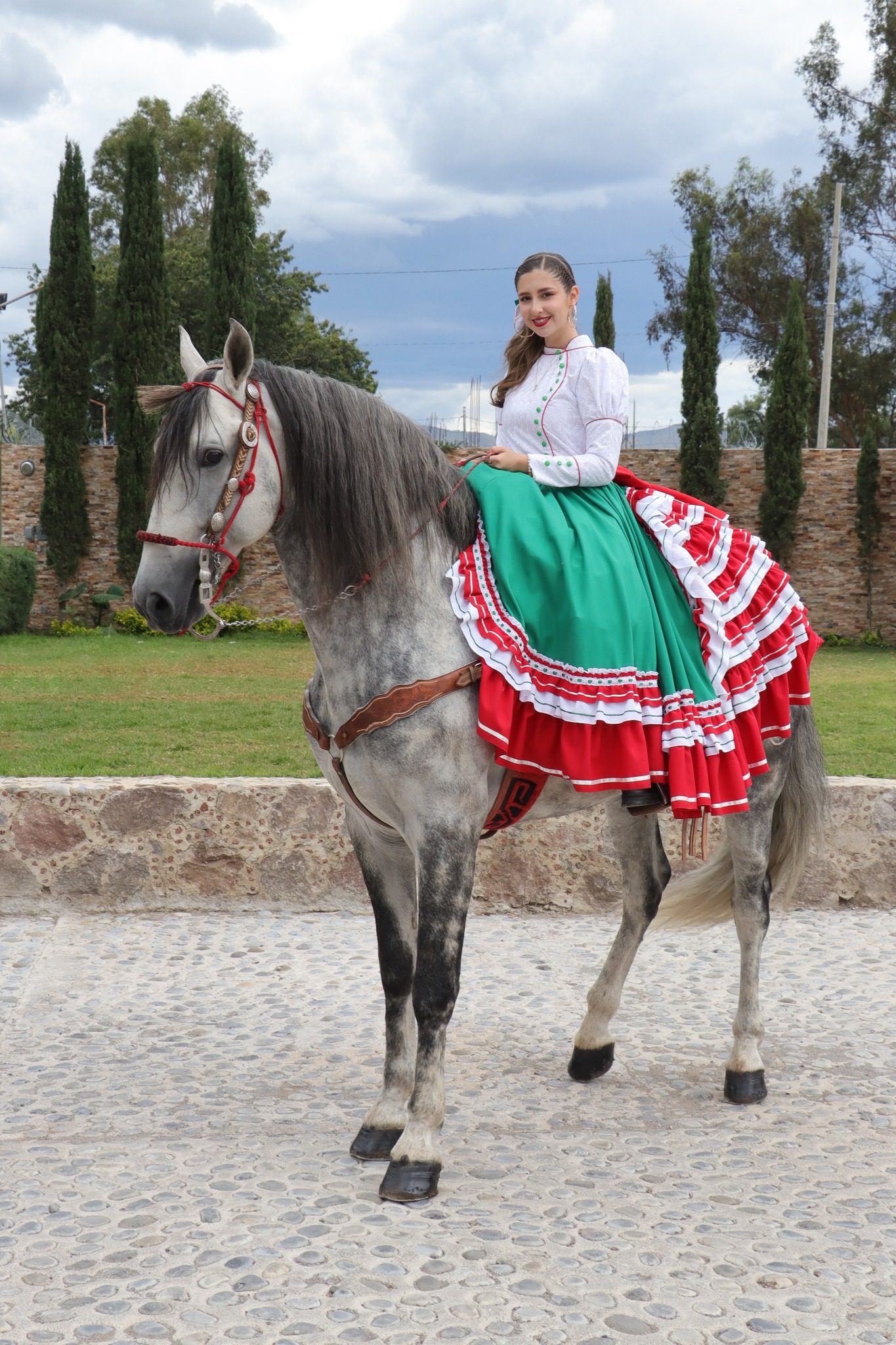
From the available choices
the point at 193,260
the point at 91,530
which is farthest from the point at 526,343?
the point at 193,260

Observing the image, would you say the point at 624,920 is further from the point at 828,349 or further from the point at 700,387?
the point at 828,349

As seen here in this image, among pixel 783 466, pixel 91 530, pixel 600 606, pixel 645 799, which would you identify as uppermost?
pixel 783 466

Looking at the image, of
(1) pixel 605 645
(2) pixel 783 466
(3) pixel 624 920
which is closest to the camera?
(1) pixel 605 645

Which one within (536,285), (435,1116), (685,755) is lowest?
(435,1116)

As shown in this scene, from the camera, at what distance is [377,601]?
2.85 meters

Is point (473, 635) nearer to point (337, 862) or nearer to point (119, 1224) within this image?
point (119, 1224)

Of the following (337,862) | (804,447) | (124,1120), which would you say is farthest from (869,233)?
(124,1120)

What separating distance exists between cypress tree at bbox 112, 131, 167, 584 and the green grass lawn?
12.6 feet

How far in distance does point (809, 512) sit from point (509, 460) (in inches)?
773

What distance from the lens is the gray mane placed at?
2.75 m

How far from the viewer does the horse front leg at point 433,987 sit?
2.80 meters

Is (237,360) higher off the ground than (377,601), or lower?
higher

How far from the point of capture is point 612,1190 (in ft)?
9.38

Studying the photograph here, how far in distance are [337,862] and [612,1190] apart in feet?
8.76
